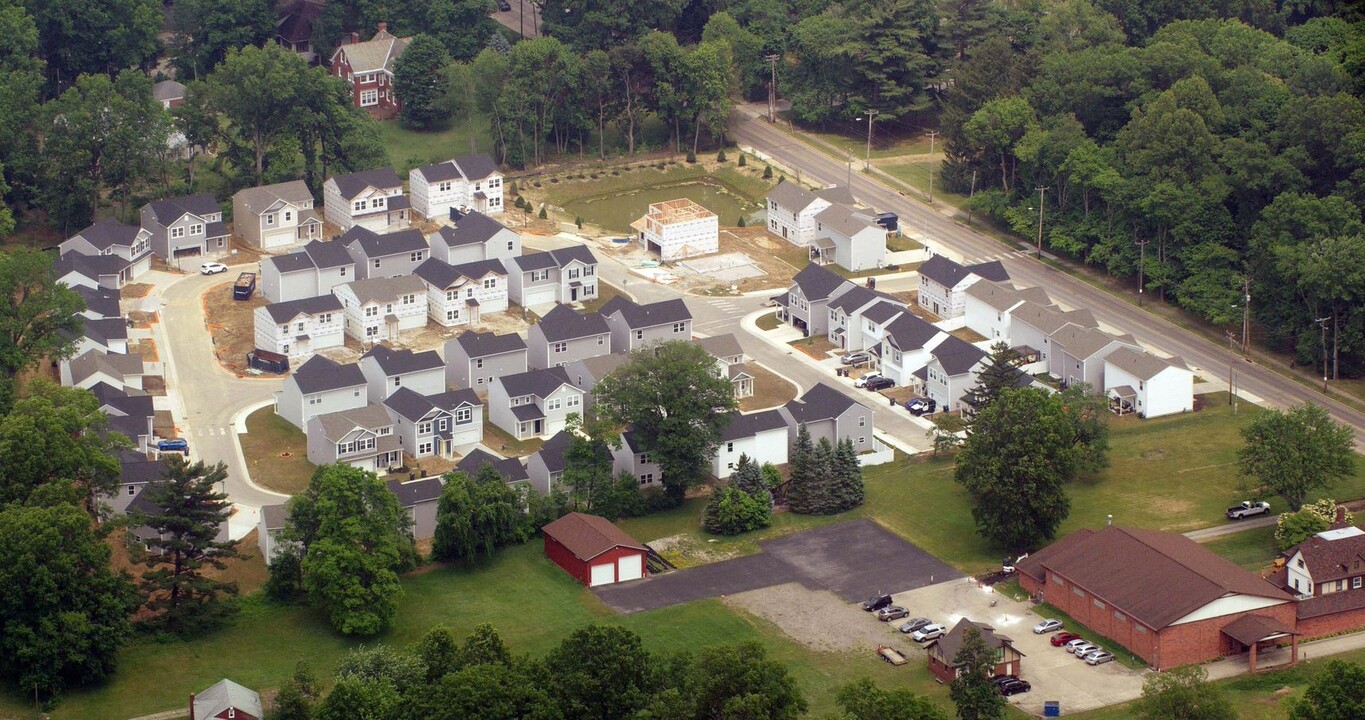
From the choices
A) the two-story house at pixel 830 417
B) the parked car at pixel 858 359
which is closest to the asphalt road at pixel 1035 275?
the parked car at pixel 858 359

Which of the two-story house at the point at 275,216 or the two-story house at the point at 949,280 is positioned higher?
the two-story house at the point at 275,216

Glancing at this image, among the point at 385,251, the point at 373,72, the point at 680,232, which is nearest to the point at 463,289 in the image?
the point at 385,251

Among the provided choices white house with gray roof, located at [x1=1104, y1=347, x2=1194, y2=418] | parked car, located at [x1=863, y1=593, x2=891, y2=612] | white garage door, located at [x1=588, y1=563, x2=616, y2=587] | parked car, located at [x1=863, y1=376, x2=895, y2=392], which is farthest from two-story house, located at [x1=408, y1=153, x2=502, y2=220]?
parked car, located at [x1=863, y1=593, x2=891, y2=612]

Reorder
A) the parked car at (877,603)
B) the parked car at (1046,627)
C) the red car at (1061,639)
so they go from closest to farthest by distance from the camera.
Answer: the red car at (1061,639) < the parked car at (1046,627) < the parked car at (877,603)

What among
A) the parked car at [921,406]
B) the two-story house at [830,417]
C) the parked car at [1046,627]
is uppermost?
the two-story house at [830,417]

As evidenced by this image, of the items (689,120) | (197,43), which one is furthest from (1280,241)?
(197,43)

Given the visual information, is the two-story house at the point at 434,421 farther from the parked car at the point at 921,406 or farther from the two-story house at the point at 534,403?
the parked car at the point at 921,406

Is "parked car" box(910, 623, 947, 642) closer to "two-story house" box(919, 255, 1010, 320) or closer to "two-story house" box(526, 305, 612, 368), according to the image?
"two-story house" box(526, 305, 612, 368)
